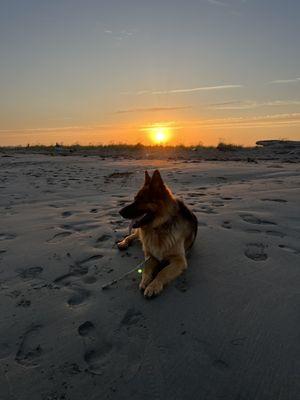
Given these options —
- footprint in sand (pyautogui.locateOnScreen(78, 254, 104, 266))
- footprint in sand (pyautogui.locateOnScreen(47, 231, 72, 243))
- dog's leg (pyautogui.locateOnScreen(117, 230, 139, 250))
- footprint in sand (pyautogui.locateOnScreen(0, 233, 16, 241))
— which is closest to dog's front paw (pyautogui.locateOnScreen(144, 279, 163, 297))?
footprint in sand (pyautogui.locateOnScreen(78, 254, 104, 266))

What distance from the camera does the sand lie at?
2.45 m

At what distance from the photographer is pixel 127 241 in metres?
4.63

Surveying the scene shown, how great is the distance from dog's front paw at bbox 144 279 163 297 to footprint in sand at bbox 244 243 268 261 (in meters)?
1.18

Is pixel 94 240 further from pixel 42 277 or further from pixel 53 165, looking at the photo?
pixel 53 165

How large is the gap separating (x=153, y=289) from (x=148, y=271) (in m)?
0.40

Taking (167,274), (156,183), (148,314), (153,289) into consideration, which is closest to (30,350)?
(148,314)

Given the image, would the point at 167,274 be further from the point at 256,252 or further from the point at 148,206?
the point at 256,252

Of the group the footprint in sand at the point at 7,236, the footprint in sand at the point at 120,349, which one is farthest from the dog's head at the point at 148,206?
the footprint in sand at the point at 7,236

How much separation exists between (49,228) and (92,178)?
18.1ft

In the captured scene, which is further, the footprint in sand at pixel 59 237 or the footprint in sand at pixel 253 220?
the footprint in sand at pixel 253 220

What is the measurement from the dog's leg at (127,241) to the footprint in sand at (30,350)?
1656mm

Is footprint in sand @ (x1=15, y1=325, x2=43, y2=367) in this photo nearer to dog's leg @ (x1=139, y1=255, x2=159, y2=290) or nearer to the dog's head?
dog's leg @ (x1=139, y1=255, x2=159, y2=290)

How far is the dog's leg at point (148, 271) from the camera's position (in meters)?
3.62

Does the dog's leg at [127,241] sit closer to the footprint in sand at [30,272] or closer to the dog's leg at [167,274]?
the dog's leg at [167,274]
